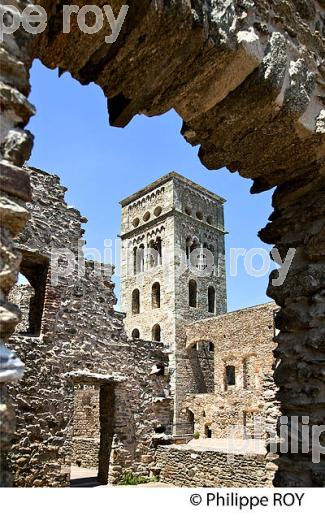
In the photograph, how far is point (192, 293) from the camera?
108ft

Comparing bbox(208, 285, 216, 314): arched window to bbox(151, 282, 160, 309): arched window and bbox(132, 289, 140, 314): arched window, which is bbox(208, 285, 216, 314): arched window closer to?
bbox(151, 282, 160, 309): arched window

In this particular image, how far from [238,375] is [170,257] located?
1087 centimetres


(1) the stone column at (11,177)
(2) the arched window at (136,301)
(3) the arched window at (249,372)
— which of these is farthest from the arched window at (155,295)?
(1) the stone column at (11,177)

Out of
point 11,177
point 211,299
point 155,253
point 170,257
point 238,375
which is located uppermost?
point 155,253

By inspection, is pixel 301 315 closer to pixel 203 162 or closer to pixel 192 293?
pixel 203 162

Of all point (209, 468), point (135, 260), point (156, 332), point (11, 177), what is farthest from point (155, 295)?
point (11, 177)

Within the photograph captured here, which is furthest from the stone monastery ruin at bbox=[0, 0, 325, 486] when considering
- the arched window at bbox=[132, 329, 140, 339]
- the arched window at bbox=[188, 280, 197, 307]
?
the arched window at bbox=[132, 329, 140, 339]

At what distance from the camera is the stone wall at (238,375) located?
2198 centimetres

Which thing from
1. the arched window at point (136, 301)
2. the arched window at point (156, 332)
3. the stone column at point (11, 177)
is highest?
the arched window at point (136, 301)

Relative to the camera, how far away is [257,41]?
2.64 m

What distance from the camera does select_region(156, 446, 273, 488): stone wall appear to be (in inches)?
336

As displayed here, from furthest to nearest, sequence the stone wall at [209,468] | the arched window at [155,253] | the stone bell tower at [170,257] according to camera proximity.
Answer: the arched window at [155,253], the stone bell tower at [170,257], the stone wall at [209,468]

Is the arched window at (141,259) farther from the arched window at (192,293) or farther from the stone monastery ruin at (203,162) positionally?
the stone monastery ruin at (203,162)

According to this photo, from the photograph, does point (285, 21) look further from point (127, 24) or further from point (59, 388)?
point (59, 388)
